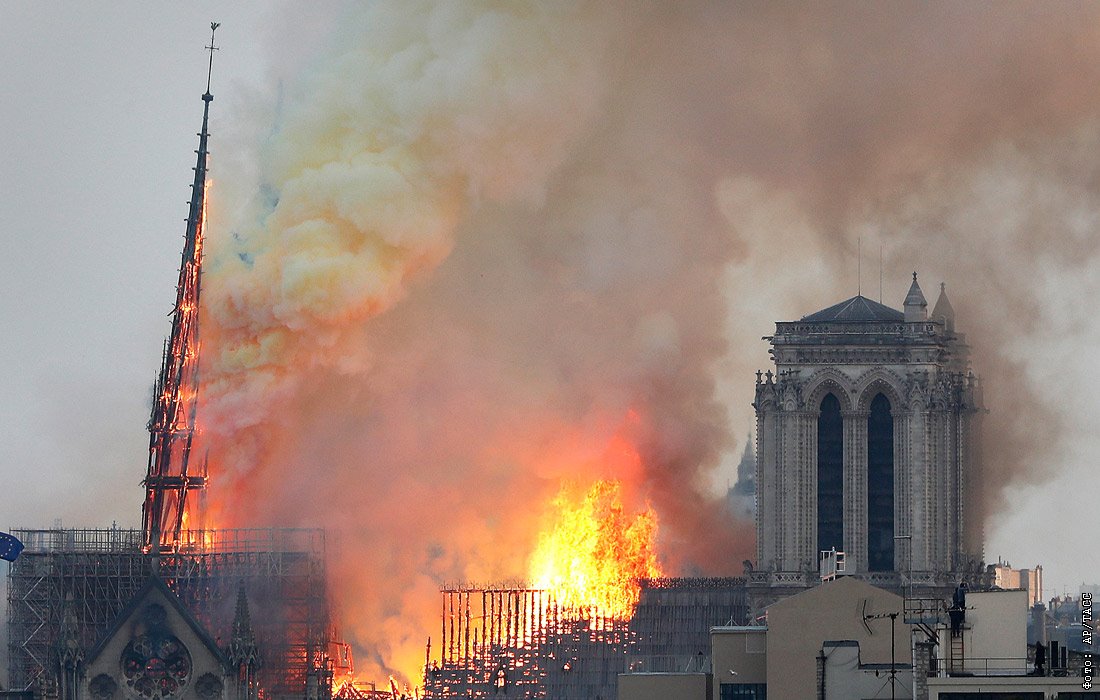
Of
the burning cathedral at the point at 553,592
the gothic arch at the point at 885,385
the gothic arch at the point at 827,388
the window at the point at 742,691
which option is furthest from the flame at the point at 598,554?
the window at the point at 742,691

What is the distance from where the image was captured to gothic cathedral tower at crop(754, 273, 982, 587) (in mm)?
184250

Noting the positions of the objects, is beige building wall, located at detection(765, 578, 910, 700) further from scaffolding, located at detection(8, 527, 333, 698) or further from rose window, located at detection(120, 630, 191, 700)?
rose window, located at detection(120, 630, 191, 700)

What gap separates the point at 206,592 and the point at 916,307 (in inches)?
1425

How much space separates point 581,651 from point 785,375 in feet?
52.6

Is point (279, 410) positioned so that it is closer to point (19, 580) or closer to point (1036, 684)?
point (19, 580)

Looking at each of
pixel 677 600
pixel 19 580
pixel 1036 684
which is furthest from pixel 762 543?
pixel 1036 684

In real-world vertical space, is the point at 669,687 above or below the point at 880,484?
below

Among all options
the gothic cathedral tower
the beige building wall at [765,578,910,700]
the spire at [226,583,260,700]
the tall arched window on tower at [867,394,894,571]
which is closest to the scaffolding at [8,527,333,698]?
the spire at [226,583,260,700]

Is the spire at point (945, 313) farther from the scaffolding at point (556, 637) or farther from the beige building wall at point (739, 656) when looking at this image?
the beige building wall at point (739, 656)

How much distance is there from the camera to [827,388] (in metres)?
185

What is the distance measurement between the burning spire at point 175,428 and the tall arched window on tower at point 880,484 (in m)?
31.2

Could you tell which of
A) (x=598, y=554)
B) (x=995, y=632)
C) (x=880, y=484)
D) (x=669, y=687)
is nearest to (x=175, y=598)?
(x=598, y=554)

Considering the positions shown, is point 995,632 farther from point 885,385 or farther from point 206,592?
point 885,385

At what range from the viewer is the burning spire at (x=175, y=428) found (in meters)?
180
